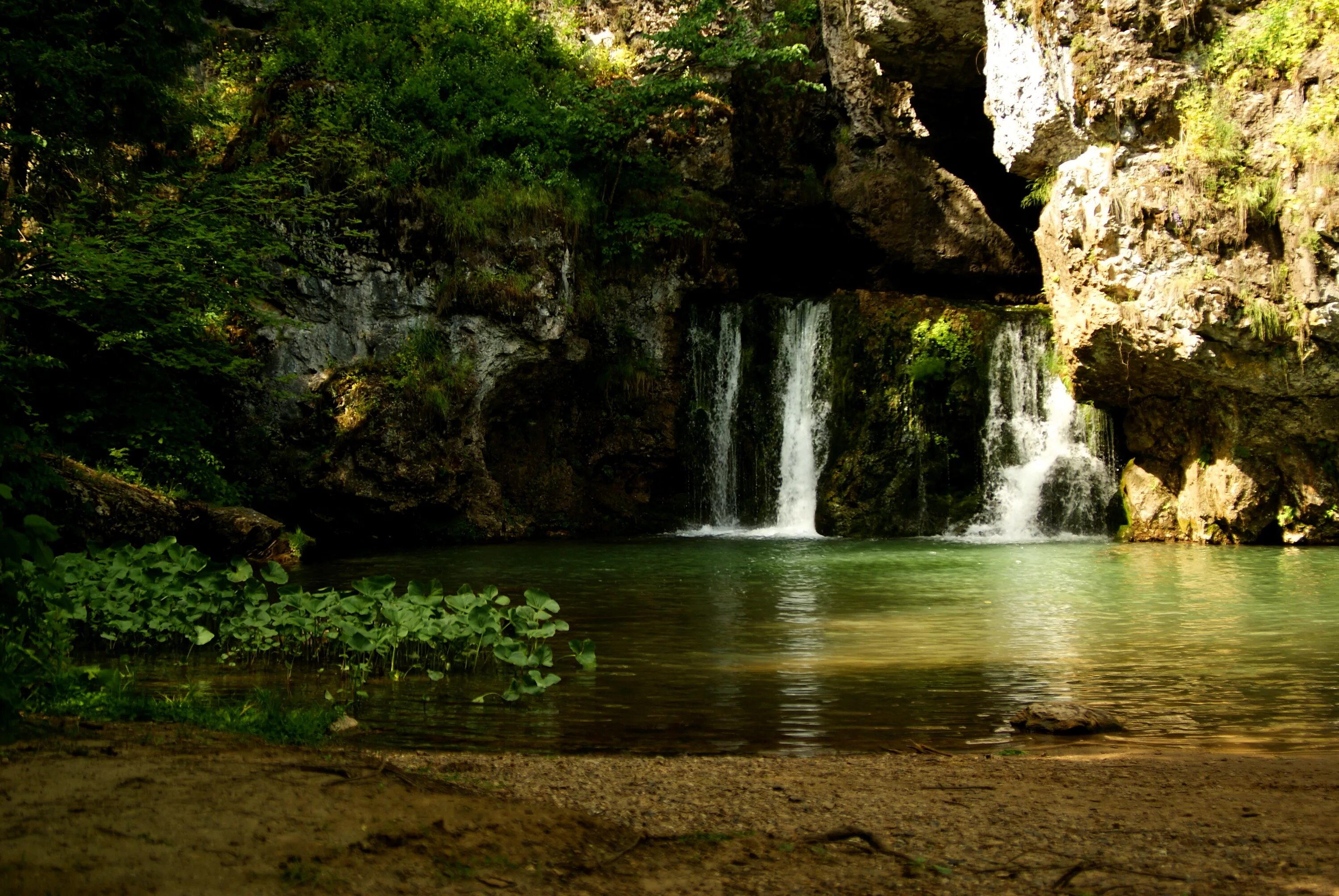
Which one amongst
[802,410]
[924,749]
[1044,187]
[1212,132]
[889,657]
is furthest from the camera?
[802,410]

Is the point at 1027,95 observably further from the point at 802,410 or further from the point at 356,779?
the point at 356,779

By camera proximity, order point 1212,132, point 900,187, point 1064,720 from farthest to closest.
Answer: point 900,187, point 1212,132, point 1064,720

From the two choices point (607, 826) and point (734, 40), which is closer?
point (607, 826)

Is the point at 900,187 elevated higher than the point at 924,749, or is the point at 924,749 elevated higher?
the point at 900,187

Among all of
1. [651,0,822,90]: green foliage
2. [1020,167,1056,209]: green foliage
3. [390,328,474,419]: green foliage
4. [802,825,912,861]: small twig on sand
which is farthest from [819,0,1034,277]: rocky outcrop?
[802,825,912,861]: small twig on sand

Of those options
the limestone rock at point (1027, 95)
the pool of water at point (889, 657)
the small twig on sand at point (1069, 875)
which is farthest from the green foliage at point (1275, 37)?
the small twig on sand at point (1069, 875)

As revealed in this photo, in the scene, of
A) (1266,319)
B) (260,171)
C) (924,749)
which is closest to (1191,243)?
(1266,319)

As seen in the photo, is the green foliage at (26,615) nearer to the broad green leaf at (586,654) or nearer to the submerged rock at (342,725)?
the submerged rock at (342,725)

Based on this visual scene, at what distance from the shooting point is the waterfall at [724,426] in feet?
77.8

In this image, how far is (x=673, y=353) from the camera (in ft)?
79.2

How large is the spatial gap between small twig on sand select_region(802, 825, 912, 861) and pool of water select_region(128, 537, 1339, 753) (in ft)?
6.17

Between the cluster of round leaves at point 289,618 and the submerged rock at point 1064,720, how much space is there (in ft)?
9.48

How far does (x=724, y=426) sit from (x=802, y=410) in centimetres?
180

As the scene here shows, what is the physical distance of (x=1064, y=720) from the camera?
5902 millimetres
